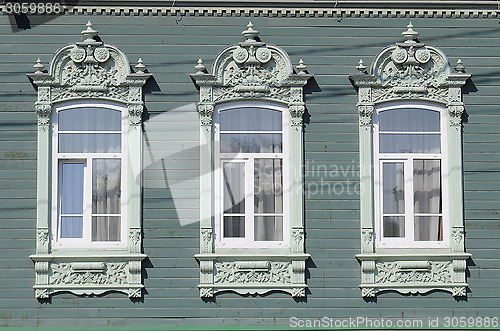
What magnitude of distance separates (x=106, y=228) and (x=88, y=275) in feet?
2.48

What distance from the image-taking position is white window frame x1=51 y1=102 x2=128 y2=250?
14320 mm

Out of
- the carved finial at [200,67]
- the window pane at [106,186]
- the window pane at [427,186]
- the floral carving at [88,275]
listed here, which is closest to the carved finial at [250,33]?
the carved finial at [200,67]

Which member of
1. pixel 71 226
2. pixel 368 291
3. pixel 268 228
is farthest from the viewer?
pixel 268 228

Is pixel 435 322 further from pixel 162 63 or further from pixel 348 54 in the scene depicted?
pixel 162 63

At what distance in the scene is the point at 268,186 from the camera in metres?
14.6

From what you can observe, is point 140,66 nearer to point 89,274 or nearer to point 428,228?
point 89,274

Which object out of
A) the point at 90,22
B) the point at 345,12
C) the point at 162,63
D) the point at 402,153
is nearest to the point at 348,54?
the point at 345,12

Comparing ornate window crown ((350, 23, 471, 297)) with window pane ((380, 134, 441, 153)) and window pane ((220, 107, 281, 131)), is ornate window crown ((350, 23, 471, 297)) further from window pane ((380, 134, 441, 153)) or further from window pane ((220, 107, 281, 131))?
window pane ((220, 107, 281, 131))

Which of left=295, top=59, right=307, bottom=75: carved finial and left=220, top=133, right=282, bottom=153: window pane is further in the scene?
left=220, top=133, right=282, bottom=153: window pane

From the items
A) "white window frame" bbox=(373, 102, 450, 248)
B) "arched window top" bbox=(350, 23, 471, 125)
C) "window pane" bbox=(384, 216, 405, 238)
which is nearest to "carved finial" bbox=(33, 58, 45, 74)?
"arched window top" bbox=(350, 23, 471, 125)

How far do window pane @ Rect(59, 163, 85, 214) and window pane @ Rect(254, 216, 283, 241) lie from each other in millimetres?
2688

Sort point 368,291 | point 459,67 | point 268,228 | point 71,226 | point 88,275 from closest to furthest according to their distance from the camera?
1. point 88,275
2. point 368,291
3. point 71,226
4. point 268,228
5. point 459,67

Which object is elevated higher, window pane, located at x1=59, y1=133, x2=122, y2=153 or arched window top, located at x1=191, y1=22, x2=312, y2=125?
arched window top, located at x1=191, y1=22, x2=312, y2=125

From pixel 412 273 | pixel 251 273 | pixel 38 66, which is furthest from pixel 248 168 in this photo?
pixel 38 66
